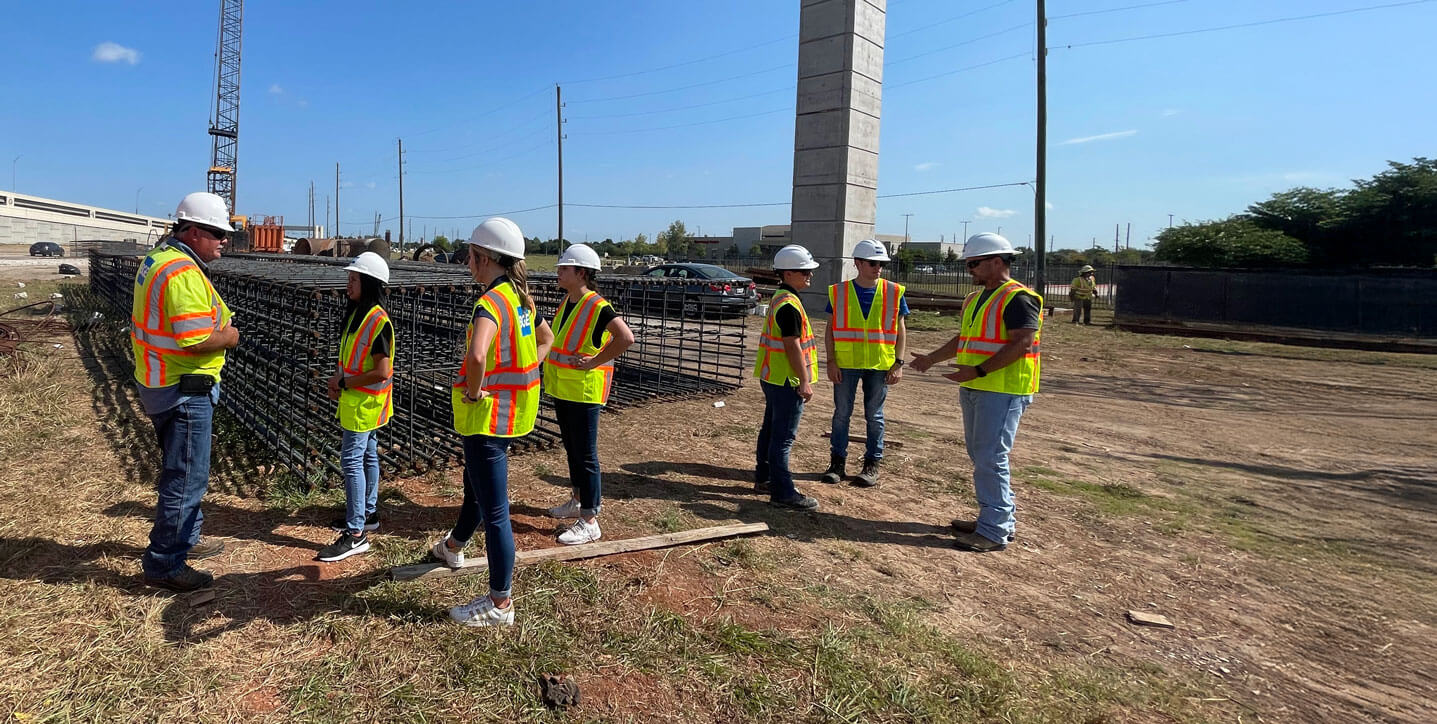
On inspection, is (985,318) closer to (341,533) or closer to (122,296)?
(341,533)

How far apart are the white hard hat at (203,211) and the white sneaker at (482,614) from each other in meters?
2.08

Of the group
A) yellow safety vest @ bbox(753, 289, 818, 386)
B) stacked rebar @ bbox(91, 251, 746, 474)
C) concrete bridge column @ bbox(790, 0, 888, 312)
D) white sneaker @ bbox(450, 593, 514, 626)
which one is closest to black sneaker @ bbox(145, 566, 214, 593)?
white sneaker @ bbox(450, 593, 514, 626)

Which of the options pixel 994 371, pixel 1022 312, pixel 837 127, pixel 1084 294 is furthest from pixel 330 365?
pixel 1084 294

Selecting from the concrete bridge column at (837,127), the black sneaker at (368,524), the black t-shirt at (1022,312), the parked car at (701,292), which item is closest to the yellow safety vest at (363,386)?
the black sneaker at (368,524)

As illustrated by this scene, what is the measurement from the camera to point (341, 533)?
4.12 meters

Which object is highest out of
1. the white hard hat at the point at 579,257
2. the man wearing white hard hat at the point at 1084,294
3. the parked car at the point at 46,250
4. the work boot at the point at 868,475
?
the parked car at the point at 46,250

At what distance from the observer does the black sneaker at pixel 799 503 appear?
501 cm

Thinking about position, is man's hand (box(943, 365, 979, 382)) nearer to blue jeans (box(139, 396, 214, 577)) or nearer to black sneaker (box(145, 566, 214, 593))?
blue jeans (box(139, 396, 214, 577))

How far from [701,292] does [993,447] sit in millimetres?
7025

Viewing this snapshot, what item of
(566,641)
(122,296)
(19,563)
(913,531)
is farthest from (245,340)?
(122,296)

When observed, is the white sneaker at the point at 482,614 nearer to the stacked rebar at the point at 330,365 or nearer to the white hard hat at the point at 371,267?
the white hard hat at the point at 371,267

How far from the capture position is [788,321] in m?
4.72

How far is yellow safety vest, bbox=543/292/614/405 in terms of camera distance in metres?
4.08

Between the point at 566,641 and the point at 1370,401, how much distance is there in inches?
451
